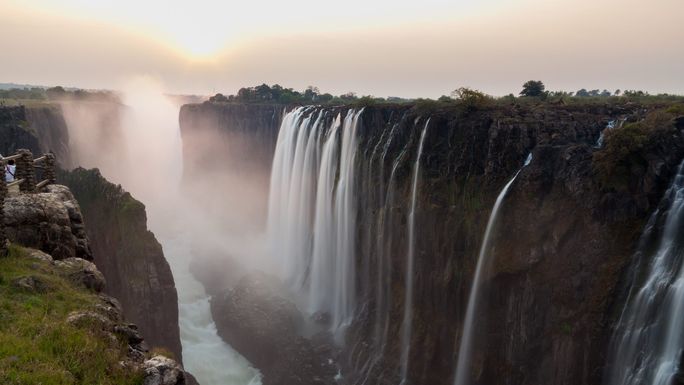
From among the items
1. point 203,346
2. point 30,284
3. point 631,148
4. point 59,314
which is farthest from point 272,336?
point 631,148

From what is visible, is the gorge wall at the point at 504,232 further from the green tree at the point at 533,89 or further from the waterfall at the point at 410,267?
the green tree at the point at 533,89

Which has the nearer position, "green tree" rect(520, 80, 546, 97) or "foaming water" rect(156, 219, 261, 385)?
"foaming water" rect(156, 219, 261, 385)

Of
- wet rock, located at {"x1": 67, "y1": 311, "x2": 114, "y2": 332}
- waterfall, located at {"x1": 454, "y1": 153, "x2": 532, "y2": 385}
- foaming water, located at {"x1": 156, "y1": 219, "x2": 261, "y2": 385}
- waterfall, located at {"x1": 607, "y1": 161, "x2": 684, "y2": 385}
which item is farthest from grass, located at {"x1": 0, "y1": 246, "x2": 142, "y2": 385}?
foaming water, located at {"x1": 156, "y1": 219, "x2": 261, "y2": 385}

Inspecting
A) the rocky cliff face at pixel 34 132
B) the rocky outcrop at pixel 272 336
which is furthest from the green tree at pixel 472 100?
the rocky cliff face at pixel 34 132

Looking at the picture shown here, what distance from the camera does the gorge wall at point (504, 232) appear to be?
60.6ft

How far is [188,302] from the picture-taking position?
40312 millimetres

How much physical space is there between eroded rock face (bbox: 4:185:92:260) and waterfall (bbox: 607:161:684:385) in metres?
18.5

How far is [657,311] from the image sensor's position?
1563 centimetres

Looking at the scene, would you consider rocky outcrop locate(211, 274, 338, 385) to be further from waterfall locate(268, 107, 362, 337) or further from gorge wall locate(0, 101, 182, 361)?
gorge wall locate(0, 101, 182, 361)

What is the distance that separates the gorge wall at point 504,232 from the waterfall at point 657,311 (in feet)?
2.06

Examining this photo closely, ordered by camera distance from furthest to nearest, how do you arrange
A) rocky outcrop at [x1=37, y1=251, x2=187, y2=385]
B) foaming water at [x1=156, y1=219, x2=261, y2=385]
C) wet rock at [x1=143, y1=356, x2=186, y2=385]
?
foaming water at [x1=156, y1=219, x2=261, y2=385], rocky outcrop at [x1=37, y1=251, x2=187, y2=385], wet rock at [x1=143, y1=356, x2=186, y2=385]

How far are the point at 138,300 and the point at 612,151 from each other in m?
26.1

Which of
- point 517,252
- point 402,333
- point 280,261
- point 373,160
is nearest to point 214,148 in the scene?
point 280,261

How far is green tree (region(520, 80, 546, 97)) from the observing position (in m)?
36.0
